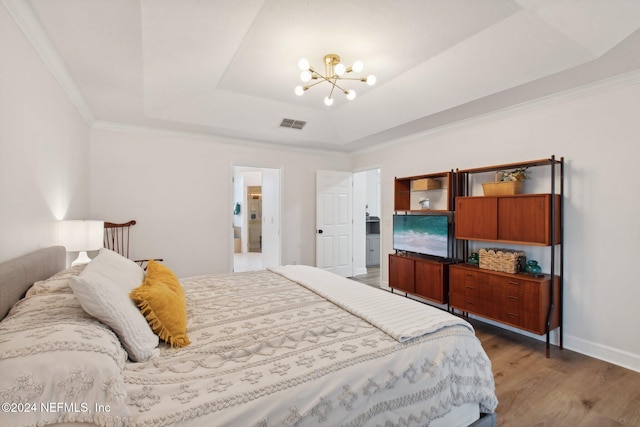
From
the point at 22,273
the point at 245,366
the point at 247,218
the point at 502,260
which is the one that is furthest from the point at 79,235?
the point at 247,218

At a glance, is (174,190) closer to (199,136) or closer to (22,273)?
(199,136)

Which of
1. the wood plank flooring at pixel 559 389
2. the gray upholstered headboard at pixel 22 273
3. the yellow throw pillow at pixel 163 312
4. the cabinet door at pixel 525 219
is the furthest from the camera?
the cabinet door at pixel 525 219

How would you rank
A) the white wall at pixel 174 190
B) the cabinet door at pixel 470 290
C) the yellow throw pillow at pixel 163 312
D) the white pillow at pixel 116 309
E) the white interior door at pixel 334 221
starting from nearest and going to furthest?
the white pillow at pixel 116 309 < the yellow throw pillow at pixel 163 312 < the cabinet door at pixel 470 290 < the white wall at pixel 174 190 < the white interior door at pixel 334 221

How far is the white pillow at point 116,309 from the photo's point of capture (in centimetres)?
122

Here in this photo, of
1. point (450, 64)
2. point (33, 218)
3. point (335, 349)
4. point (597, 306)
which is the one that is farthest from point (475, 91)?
point (33, 218)

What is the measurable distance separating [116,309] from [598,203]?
3.82 meters

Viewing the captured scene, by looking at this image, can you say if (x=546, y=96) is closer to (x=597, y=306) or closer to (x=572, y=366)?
(x=597, y=306)

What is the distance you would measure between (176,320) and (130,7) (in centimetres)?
199

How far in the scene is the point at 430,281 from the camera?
12.9 feet

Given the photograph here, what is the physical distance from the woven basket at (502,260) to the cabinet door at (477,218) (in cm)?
18

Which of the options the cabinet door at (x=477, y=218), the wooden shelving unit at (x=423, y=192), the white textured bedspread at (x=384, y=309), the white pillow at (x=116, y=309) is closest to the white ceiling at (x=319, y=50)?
the wooden shelving unit at (x=423, y=192)

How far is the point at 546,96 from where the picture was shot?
306cm

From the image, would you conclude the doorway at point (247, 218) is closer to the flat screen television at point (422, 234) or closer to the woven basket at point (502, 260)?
the flat screen television at point (422, 234)

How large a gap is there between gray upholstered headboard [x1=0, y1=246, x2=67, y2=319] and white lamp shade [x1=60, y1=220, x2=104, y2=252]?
46cm
